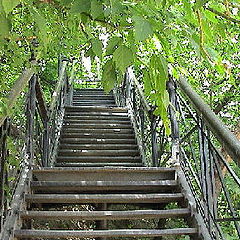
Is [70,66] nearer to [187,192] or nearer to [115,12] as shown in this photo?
[187,192]

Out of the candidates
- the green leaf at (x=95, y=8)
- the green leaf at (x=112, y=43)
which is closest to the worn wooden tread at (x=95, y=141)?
the green leaf at (x=112, y=43)

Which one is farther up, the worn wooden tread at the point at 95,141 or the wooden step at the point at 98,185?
the worn wooden tread at the point at 95,141

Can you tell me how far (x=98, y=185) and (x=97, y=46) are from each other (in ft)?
8.28

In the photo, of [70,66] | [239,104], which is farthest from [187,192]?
[70,66]

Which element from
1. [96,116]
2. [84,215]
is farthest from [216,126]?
[96,116]

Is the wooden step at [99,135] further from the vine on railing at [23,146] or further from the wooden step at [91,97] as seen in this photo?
the wooden step at [91,97]

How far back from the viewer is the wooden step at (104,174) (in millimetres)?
3891

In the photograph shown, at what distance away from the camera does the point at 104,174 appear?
156 inches

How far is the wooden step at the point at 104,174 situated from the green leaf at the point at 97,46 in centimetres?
262

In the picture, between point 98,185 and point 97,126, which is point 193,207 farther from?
point 97,126

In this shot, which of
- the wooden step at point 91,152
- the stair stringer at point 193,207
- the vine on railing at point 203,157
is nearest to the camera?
the vine on railing at point 203,157

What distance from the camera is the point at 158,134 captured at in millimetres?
5445

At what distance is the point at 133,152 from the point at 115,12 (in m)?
5.11

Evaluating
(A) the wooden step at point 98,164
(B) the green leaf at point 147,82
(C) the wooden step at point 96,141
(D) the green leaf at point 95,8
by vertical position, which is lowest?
(B) the green leaf at point 147,82
